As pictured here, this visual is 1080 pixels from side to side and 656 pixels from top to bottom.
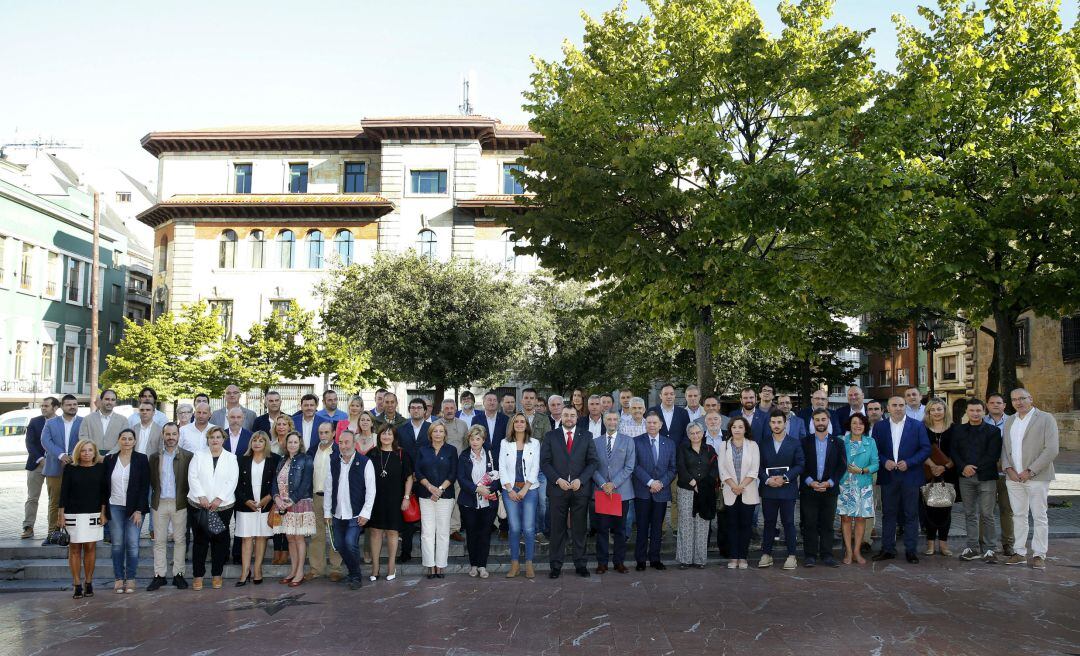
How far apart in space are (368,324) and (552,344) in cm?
685

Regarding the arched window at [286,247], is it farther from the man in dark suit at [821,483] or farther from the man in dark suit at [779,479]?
the man in dark suit at [821,483]

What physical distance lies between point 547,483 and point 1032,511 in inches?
231

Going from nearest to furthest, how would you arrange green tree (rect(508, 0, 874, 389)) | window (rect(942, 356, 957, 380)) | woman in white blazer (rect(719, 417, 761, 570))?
woman in white blazer (rect(719, 417, 761, 570))
green tree (rect(508, 0, 874, 389))
window (rect(942, 356, 957, 380))

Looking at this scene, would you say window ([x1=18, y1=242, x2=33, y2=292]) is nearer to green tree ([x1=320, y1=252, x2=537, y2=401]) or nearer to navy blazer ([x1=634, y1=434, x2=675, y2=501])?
green tree ([x1=320, y1=252, x2=537, y2=401])

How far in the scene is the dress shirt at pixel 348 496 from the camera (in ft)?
31.6

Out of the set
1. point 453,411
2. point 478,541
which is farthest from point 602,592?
point 453,411

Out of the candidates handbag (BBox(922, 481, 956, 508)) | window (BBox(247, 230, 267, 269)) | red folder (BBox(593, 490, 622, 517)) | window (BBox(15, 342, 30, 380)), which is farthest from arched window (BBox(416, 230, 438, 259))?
handbag (BBox(922, 481, 956, 508))

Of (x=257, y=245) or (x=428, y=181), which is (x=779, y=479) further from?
(x=257, y=245)

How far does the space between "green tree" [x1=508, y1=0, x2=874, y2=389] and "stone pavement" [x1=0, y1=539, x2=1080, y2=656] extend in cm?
560

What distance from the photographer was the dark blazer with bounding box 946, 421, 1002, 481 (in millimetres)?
10445

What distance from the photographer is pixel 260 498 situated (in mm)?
9711

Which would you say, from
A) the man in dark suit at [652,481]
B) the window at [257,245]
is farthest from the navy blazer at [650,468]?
the window at [257,245]

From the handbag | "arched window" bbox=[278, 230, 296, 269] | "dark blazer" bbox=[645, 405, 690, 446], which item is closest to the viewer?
the handbag

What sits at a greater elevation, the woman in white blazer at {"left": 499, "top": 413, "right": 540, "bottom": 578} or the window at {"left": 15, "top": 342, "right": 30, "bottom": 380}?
the window at {"left": 15, "top": 342, "right": 30, "bottom": 380}
